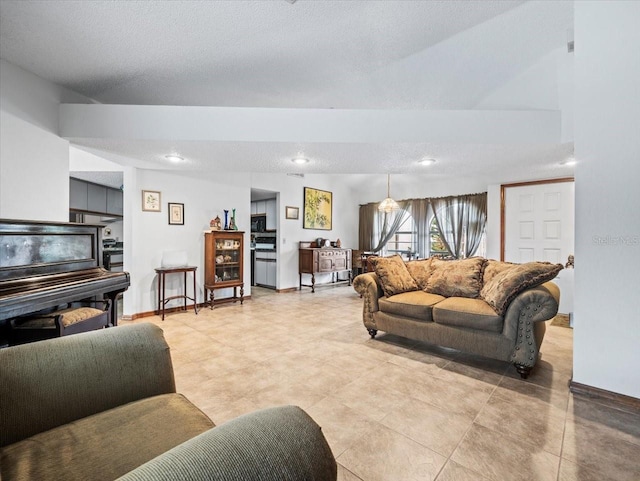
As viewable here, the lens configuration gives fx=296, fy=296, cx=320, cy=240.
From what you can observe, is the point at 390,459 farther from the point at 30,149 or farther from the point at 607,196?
the point at 30,149

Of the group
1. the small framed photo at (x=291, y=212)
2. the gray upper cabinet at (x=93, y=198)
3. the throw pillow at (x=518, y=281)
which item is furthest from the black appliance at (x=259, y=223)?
the throw pillow at (x=518, y=281)

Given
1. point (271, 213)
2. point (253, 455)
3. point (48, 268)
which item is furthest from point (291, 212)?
point (253, 455)

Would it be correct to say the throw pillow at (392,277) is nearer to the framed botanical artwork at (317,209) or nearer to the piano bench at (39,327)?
the piano bench at (39,327)

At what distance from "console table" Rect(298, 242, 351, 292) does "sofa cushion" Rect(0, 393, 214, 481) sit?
5.25 meters

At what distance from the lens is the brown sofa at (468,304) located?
2.44 meters

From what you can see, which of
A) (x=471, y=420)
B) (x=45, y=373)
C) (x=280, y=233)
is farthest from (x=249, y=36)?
(x=280, y=233)

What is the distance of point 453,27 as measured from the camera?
100 inches

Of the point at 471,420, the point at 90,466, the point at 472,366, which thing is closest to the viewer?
the point at 90,466

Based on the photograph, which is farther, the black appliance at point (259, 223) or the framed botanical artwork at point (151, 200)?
the black appliance at point (259, 223)

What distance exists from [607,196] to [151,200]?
5096 millimetres

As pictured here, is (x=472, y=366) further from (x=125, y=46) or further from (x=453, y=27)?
(x=125, y=46)

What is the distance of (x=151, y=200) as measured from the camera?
14.4 feet

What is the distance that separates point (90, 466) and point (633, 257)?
3.08m

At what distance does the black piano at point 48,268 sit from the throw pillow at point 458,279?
3.20 m
